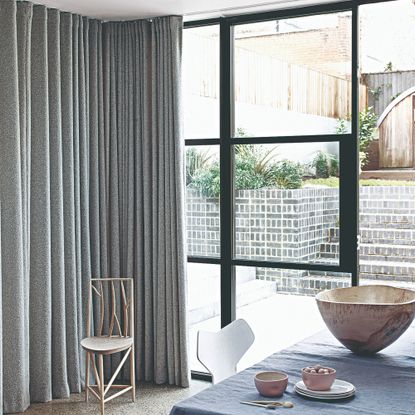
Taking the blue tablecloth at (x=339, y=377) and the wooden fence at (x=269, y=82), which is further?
the wooden fence at (x=269, y=82)

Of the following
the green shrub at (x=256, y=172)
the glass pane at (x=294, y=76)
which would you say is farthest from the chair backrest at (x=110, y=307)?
the glass pane at (x=294, y=76)

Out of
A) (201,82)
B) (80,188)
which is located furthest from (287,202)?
(80,188)

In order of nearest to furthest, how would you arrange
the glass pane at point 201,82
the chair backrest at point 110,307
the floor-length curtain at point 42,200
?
the floor-length curtain at point 42,200 → the chair backrest at point 110,307 → the glass pane at point 201,82

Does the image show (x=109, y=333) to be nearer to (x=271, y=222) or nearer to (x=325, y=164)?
(x=271, y=222)

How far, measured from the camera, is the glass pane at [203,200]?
506 cm

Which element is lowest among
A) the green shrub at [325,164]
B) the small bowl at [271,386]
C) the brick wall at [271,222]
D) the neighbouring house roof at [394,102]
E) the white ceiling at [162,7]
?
the small bowl at [271,386]

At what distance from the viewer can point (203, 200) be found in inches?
202

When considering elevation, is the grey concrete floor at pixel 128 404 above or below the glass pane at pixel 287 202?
below

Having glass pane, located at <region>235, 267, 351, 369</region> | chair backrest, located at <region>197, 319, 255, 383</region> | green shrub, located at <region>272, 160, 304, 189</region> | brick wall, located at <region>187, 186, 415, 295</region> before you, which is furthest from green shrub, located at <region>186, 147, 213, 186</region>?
chair backrest, located at <region>197, 319, 255, 383</region>

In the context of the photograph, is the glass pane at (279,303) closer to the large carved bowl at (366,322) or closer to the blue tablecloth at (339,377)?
the blue tablecloth at (339,377)

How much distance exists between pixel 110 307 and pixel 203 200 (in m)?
1.02

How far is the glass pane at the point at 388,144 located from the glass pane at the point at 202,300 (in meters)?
1.07

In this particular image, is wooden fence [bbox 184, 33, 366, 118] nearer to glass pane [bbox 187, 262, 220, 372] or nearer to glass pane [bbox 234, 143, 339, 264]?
glass pane [bbox 234, 143, 339, 264]

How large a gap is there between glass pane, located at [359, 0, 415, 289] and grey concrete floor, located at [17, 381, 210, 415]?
4.83ft
